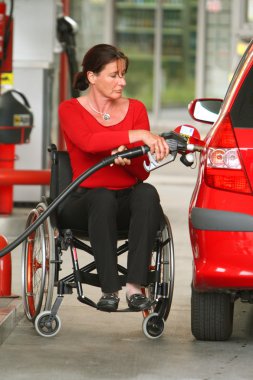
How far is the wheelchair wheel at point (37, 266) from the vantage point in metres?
5.44

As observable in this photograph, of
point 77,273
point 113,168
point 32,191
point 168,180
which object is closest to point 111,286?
point 77,273

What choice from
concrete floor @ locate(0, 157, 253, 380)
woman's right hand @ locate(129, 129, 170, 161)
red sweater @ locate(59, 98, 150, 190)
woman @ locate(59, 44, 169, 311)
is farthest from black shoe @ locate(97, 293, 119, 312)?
woman's right hand @ locate(129, 129, 170, 161)

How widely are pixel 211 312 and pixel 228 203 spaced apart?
703 millimetres

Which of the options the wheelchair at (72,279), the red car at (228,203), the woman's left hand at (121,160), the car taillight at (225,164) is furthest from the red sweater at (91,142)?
the car taillight at (225,164)

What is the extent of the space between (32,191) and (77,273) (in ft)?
17.4

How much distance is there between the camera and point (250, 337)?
5703 millimetres

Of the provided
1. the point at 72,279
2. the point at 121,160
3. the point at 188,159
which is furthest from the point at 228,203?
the point at 72,279

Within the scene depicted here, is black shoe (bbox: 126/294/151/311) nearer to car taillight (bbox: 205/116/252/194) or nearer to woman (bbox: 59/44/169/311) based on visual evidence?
woman (bbox: 59/44/169/311)

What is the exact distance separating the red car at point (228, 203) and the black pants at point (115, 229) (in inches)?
12.5

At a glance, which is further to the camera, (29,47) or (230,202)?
(29,47)

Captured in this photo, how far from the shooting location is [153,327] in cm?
559

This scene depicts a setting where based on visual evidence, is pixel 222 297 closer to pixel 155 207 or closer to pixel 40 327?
pixel 155 207

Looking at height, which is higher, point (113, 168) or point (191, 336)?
point (113, 168)

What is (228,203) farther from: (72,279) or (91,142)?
(72,279)
